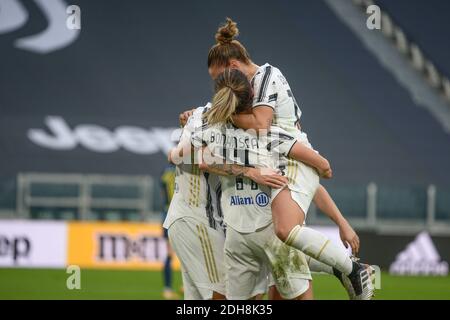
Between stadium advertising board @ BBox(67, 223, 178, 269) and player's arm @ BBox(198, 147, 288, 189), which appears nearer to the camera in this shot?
player's arm @ BBox(198, 147, 288, 189)

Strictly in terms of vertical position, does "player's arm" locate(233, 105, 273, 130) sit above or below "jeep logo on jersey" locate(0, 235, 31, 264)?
above

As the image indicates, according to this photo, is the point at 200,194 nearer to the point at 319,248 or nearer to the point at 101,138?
the point at 319,248

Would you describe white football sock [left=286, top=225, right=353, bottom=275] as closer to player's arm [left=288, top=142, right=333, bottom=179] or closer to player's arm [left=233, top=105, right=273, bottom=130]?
player's arm [left=288, top=142, right=333, bottom=179]

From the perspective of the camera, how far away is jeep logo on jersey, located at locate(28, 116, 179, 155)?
62.7 feet

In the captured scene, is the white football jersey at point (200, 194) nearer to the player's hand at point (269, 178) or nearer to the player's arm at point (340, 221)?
the player's hand at point (269, 178)

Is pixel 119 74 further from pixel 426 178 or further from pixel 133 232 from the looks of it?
pixel 426 178

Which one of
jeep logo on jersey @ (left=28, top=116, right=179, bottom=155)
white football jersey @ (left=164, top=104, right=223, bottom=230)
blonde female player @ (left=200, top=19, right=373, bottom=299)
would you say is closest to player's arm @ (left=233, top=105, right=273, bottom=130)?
blonde female player @ (left=200, top=19, right=373, bottom=299)

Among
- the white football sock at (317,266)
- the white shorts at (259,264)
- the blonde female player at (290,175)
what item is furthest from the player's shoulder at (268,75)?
the white football sock at (317,266)

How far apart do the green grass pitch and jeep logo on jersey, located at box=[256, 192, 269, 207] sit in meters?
5.43

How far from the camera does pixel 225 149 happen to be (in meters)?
5.82

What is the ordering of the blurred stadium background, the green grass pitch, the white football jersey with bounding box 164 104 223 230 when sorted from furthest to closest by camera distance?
the blurred stadium background < the green grass pitch < the white football jersey with bounding box 164 104 223 230

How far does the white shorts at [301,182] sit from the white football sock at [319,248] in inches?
7.9

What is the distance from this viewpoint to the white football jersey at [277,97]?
229 inches
